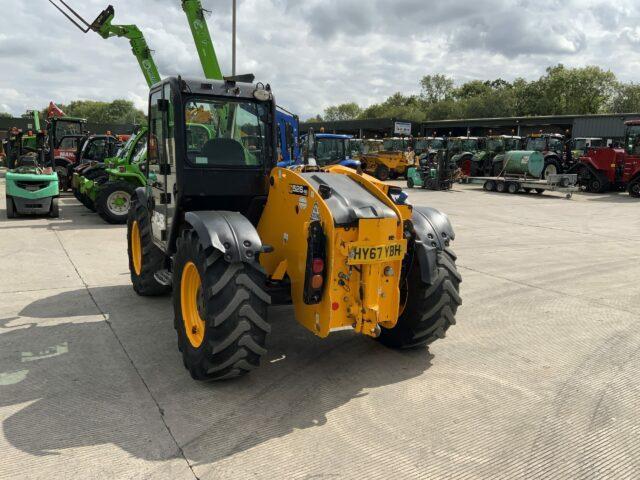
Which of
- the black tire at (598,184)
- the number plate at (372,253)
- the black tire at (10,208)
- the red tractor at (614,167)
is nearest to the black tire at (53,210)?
the black tire at (10,208)

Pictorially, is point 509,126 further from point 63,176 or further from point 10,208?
point 10,208

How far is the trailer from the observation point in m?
20.2

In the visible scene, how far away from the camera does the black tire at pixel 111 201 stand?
38.0ft

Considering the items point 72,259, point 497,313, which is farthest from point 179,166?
point 72,259

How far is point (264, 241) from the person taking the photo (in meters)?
4.66

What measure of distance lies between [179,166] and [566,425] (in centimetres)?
368

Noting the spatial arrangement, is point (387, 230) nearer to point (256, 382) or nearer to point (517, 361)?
point (256, 382)

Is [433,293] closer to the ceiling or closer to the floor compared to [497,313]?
closer to the ceiling

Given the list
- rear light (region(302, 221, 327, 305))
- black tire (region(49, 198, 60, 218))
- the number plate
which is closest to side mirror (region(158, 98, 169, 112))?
rear light (region(302, 221, 327, 305))

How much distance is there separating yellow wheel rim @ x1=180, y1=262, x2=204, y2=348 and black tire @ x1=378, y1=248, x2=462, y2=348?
1.73 metres

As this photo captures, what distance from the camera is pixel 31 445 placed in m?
3.04

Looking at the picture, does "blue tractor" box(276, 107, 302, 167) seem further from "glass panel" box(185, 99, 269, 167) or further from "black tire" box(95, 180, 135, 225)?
"glass panel" box(185, 99, 269, 167)

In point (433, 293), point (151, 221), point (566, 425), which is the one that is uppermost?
point (151, 221)

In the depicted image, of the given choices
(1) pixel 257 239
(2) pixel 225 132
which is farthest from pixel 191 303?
(2) pixel 225 132
